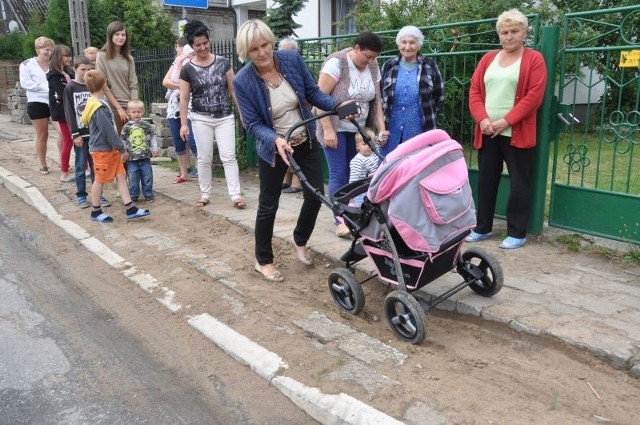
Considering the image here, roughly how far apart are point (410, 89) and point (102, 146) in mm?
3554

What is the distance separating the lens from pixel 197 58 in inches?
270

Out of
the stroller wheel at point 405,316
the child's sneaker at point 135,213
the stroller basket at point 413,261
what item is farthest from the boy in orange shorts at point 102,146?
the stroller wheel at point 405,316

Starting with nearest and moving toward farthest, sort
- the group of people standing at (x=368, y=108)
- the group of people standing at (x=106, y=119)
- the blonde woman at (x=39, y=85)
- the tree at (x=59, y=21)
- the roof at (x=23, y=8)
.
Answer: the group of people standing at (x=368, y=108) → the group of people standing at (x=106, y=119) → the blonde woman at (x=39, y=85) → the tree at (x=59, y=21) → the roof at (x=23, y=8)

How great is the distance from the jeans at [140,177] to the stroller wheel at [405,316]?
4.71 metres

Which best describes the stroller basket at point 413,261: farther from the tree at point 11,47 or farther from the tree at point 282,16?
the tree at point 11,47

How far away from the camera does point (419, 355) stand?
366 cm

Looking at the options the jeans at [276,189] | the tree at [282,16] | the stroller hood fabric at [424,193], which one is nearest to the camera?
the stroller hood fabric at [424,193]

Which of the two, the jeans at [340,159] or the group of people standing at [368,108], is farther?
the jeans at [340,159]

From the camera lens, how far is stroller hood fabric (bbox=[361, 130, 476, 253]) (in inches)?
141

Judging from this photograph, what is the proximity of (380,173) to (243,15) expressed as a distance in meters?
20.6

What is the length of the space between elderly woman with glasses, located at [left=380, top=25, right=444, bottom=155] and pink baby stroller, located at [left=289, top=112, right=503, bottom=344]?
1567mm

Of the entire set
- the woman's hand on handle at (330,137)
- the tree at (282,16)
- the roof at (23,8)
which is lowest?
the woman's hand on handle at (330,137)

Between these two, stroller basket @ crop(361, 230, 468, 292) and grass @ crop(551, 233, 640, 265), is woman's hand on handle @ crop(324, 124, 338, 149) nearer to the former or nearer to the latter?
stroller basket @ crop(361, 230, 468, 292)

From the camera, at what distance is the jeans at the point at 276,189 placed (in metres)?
A: 4.71
